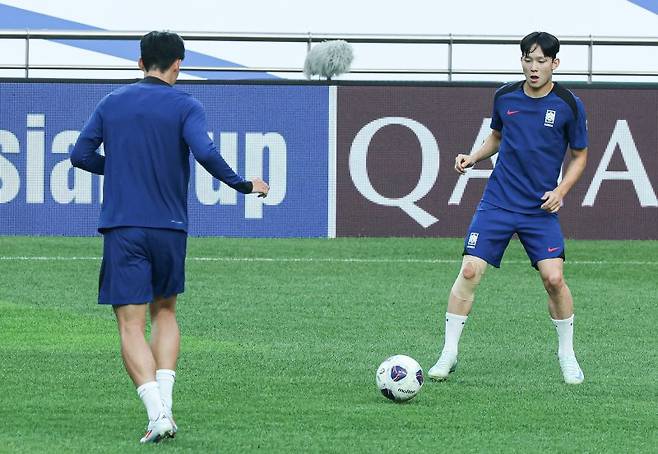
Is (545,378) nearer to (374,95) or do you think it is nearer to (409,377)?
(409,377)

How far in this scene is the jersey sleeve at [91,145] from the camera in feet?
20.9

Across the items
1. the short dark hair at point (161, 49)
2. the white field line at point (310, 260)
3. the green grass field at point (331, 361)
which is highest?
the short dark hair at point (161, 49)

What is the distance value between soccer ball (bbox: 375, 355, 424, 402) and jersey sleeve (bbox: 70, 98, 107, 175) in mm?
1898

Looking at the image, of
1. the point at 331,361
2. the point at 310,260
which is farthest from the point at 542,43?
the point at 310,260

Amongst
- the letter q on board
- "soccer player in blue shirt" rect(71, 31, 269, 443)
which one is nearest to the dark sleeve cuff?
"soccer player in blue shirt" rect(71, 31, 269, 443)

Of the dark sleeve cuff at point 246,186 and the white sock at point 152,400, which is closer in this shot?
the white sock at point 152,400

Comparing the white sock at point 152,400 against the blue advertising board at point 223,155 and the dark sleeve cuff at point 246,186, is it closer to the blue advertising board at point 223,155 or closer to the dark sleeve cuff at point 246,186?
the dark sleeve cuff at point 246,186

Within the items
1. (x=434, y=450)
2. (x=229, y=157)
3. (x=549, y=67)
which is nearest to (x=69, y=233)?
(x=229, y=157)

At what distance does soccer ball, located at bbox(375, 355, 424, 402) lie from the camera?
24.1ft

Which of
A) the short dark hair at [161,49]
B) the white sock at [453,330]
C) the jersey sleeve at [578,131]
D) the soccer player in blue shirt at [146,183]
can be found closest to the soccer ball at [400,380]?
the white sock at [453,330]

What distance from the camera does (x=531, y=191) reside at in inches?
325

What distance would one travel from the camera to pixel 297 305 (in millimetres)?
11969

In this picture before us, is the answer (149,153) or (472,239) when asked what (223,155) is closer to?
(472,239)

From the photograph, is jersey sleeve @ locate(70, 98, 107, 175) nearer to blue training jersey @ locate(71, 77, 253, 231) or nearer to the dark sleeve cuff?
blue training jersey @ locate(71, 77, 253, 231)
